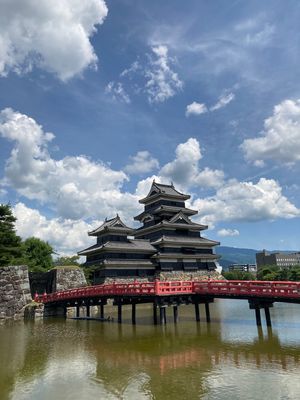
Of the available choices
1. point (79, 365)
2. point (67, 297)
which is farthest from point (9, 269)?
point (79, 365)

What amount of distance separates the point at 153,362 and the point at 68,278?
26958 mm

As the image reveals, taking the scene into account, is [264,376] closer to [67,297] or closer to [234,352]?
[234,352]

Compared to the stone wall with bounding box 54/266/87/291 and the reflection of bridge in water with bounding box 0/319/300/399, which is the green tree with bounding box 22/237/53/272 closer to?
the stone wall with bounding box 54/266/87/291

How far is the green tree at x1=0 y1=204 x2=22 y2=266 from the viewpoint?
37.8 m

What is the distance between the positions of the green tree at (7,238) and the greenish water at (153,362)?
A: 1279 cm

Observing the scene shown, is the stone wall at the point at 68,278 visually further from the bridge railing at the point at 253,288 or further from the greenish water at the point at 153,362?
the bridge railing at the point at 253,288

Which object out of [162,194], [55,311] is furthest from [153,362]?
[162,194]

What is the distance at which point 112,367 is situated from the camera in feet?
50.4

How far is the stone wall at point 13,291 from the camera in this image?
3462 cm

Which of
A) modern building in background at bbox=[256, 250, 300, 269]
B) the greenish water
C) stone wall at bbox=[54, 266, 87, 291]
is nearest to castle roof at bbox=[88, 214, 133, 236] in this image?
stone wall at bbox=[54, 266, 87, 291]

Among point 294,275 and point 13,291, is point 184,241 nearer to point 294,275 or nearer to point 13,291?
point 13,291

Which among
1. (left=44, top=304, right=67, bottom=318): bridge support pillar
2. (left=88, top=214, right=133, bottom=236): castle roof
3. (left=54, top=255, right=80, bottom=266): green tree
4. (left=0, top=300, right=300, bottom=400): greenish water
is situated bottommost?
(left=0, top=300, right=300, bottom=400): greenish water

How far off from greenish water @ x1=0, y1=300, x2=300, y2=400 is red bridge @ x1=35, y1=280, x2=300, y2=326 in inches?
67.7

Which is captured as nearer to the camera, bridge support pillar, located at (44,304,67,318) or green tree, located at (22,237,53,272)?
bridge support pillar, located at (44,304,67,318)
